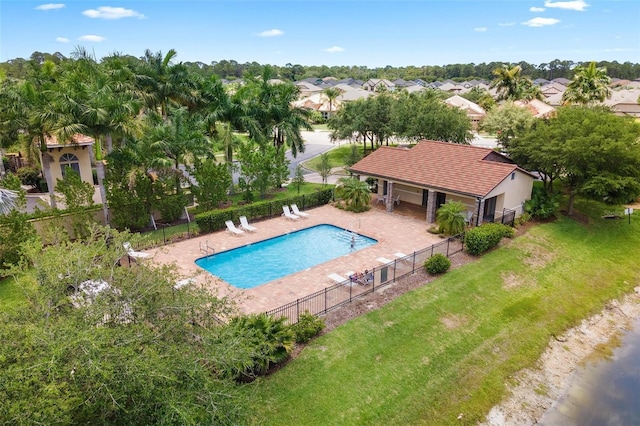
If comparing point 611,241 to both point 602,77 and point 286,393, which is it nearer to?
point 286,393

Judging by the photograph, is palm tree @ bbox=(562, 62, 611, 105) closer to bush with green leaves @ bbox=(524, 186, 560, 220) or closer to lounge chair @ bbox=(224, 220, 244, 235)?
bush with green leaves @ bbox=(524, 186, 560, 220)

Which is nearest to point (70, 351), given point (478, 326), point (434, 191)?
point (478, 326)

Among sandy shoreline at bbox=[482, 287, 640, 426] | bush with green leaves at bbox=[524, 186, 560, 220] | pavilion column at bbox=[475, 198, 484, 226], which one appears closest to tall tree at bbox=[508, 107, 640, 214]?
bush with green leaves at bbox=[524, 186, 560, 220]

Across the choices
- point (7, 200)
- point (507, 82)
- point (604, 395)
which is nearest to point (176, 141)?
point (7, 200)

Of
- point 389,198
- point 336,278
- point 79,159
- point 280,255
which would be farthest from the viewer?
point 79,159

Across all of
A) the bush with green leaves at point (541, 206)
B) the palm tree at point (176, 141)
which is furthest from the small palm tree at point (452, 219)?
the palm tree at point (176, 141)

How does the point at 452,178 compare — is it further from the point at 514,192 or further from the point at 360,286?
the point at 360,286
